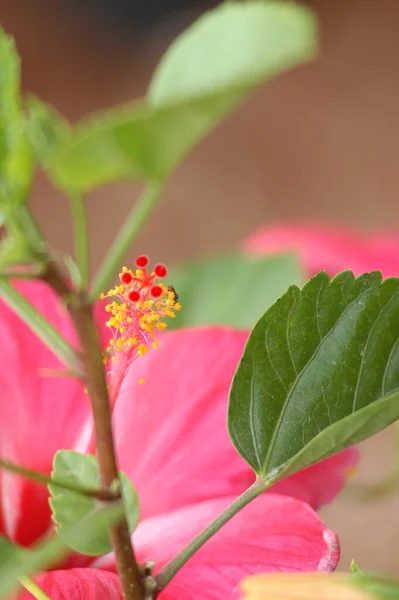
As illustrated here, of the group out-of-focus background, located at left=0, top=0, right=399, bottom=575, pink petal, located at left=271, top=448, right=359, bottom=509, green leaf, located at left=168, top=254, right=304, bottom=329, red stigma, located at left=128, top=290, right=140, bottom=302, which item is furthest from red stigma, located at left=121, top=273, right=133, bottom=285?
out-of-focus background, located at left=0, top=0, right=399, bottom=575

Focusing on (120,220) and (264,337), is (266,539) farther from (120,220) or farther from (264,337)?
(120,220)

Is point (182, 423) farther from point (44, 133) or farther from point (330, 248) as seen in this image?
point (330, 248)

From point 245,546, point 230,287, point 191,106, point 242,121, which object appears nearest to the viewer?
point 191,106

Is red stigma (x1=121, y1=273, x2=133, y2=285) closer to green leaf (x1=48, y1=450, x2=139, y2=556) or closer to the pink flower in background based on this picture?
green leaf (x1=48, y1=450, x2=139, y2=556)

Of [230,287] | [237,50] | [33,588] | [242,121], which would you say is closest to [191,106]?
[237,50]

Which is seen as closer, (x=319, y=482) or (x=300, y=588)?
(x=300, y=588)

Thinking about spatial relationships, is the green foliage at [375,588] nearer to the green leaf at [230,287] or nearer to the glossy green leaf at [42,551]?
the glossy green leaf at [42,551]
